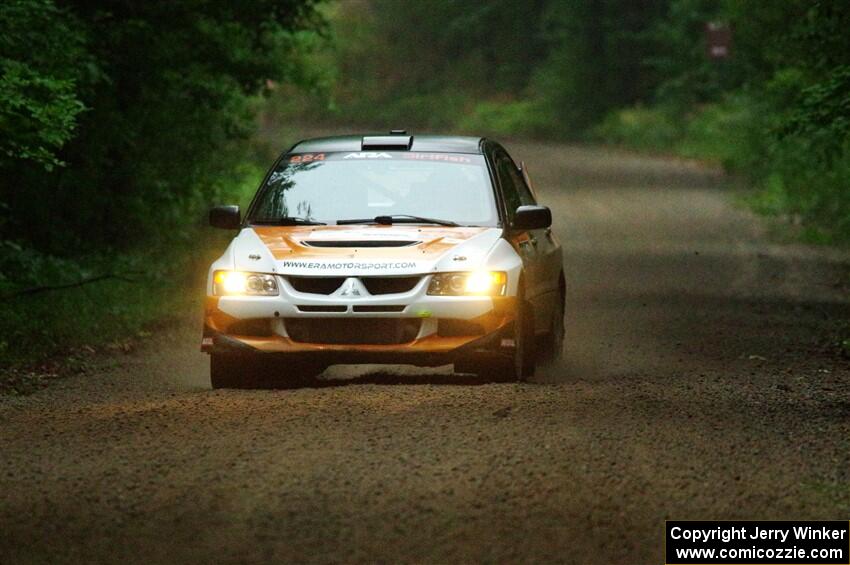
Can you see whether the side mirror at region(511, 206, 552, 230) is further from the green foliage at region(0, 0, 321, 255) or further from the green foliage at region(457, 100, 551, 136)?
the green foliage at region(457, 100, 551, 136)

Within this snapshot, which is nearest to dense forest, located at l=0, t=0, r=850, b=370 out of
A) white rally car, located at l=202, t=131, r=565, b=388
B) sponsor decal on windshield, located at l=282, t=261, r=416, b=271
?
white rally car, located at l=202, t=131, r=565, b=388

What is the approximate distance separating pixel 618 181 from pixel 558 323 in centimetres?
2471

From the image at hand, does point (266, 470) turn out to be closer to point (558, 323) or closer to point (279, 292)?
point (279, 292)

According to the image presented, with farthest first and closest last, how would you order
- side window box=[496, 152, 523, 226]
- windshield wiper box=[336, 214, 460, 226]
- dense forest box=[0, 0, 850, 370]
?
dense forest box=[0, 0, 850, 370]
side window box=[496, 152, 523, 226]
windshield wiper box=[336, 214, 460, 226]

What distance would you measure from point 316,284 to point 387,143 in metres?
1.89

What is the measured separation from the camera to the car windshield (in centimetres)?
1183

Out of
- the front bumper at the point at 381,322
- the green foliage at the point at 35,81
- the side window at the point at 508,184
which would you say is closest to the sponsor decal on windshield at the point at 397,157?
the side window at the point at 508,184

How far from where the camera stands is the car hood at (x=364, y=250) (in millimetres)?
10812

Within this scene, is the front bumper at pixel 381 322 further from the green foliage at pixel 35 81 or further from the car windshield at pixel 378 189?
the green foliage at pixel 35 81

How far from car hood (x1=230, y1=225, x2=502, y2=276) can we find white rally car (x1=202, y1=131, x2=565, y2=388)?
0.4 inches

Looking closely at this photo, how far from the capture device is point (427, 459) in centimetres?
841

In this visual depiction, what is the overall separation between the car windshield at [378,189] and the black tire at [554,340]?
1.60 m

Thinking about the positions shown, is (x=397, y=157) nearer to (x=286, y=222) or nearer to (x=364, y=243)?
(x=286, y=222)

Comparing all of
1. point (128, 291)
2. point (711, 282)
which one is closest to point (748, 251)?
point (711, 282)
